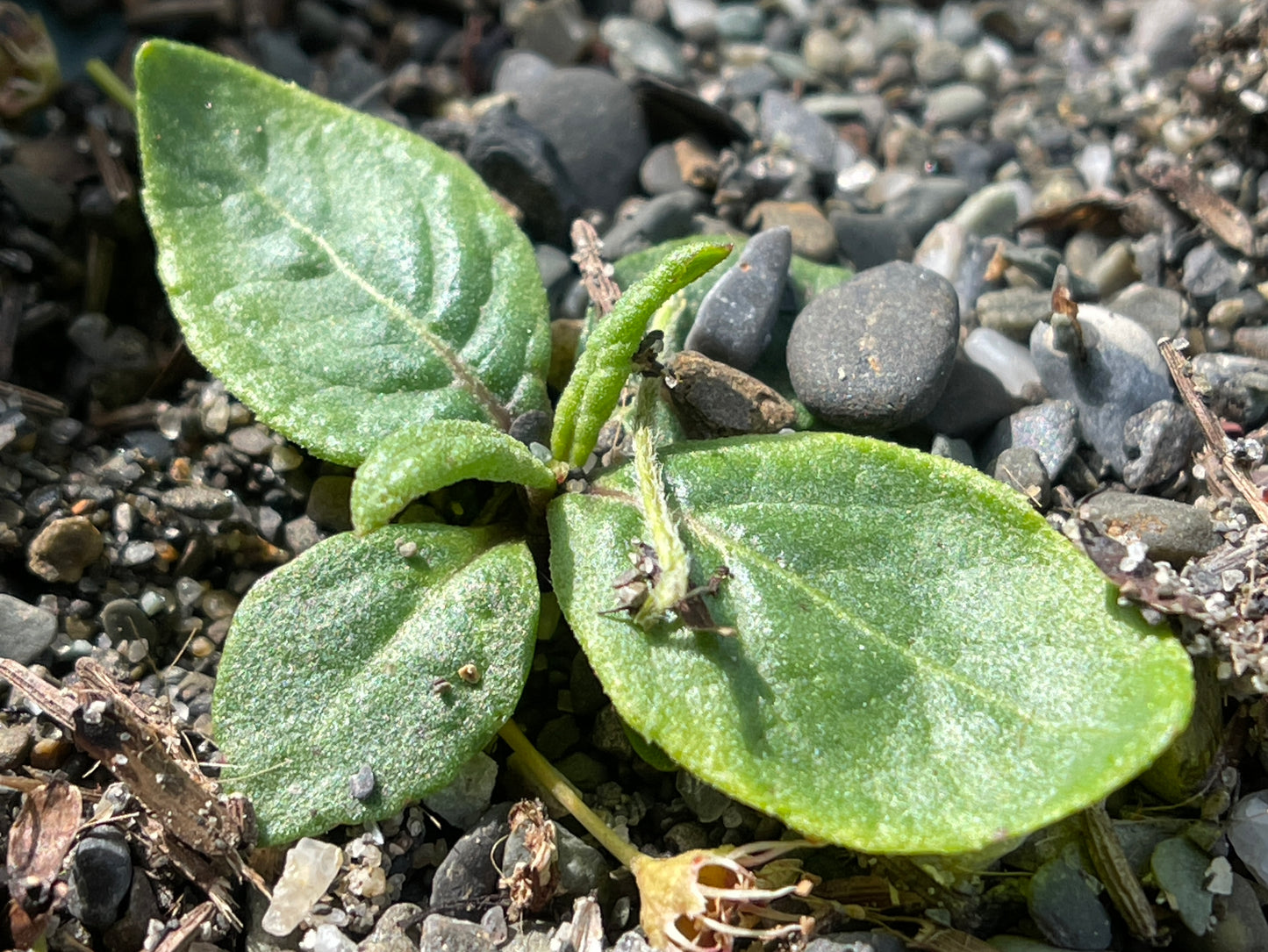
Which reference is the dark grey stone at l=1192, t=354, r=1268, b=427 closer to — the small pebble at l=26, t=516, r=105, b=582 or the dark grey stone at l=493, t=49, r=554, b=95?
the dark grey stone at l=493, t=49, r=554, b=95

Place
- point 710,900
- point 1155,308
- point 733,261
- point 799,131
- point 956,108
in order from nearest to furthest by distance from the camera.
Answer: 1. point 710,900
2. point 733,261
3. point 1155,308
4. point 799,131
5. point 956,108

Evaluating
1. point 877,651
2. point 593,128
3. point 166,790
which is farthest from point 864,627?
point 593,128

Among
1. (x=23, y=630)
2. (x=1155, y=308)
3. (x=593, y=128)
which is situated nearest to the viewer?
(x=23, y=630)

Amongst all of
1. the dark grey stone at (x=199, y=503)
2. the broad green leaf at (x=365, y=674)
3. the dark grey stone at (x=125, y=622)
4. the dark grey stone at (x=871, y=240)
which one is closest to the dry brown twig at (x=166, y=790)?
the broad green leaf at (x=365, y=674)

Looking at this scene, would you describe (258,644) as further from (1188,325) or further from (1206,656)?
(1188,325)

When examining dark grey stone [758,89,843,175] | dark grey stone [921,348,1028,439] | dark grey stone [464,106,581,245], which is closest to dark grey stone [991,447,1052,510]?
dark grey stone [921,348,1028,439]

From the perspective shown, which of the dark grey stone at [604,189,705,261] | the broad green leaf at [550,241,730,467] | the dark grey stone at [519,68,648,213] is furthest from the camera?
the dark grey stone at [519,68,648,213]

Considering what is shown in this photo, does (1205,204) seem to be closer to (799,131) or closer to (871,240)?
(871,240)

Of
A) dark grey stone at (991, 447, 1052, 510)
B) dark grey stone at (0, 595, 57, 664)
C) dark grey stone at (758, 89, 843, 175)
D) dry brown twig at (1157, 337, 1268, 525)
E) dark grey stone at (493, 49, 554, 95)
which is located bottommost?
dark grey stone at (0, 595, 57, 664)
